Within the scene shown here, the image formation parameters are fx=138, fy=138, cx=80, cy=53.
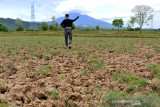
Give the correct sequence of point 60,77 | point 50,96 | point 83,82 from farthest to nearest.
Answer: point 60,77 → point 83,82 → point 50,96

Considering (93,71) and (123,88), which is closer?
(123,88)

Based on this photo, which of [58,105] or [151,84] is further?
[151,84]

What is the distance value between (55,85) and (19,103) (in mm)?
1145

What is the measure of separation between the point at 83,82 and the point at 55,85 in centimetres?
88

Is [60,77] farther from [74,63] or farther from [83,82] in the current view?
[74,63]

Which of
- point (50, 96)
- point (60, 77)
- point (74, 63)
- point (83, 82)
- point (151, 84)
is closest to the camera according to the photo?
point (50, 96)

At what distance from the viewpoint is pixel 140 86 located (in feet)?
12.3

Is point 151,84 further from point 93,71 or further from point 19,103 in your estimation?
point 19,103

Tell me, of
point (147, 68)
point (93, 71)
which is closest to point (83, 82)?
point (93, 71)

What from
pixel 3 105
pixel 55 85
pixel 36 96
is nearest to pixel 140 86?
pixel 55 85

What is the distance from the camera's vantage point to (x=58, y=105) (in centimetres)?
270

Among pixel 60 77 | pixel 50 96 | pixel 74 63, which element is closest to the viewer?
pixel 50 96

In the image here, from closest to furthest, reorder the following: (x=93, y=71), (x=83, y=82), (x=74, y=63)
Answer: (x=83, y=82)
(x=93, y=71)
(x=74, y=63)

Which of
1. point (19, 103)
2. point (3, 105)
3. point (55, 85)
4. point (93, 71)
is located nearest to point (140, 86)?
point (93, 71)
